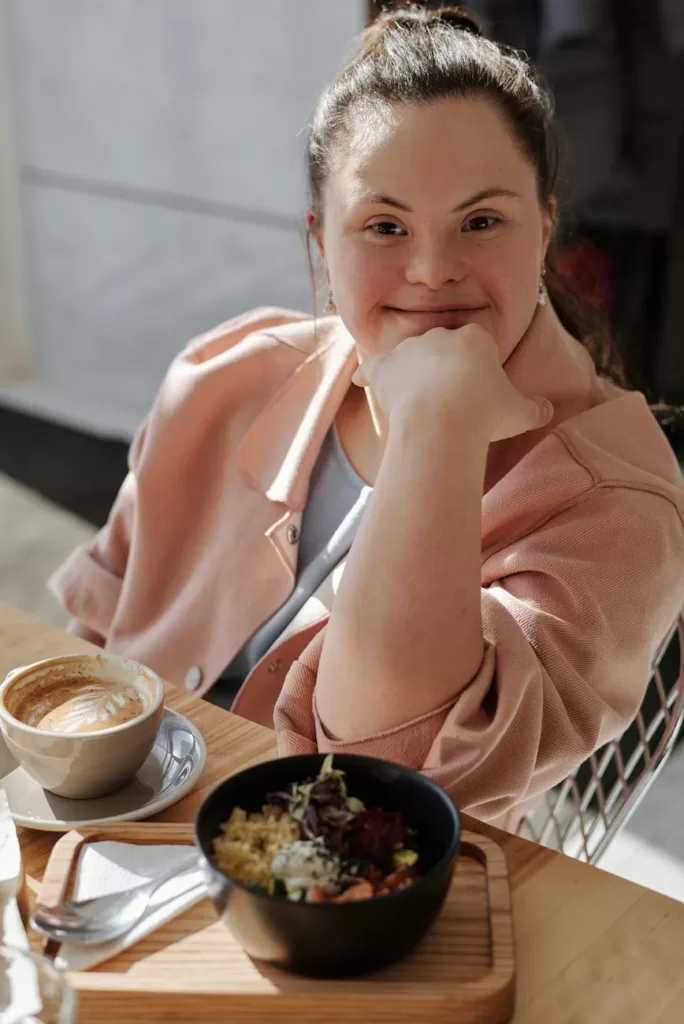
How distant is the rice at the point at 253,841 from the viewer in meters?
0.69

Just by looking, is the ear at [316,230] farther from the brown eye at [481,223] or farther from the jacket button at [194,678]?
the jacket button at [194,678]

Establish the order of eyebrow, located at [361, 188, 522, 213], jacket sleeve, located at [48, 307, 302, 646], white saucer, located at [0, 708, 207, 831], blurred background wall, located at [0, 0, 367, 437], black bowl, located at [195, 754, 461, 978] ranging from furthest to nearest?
blurred background wall, located at [0, 0, 367, 437] < jacket sleeve, located at [48, 307, 302, 646] < eyebrow, located at [361, 188, 522, 213] < white saucer, located at [0, 708, 207, 831] < black bowl, located at [195, 754, 461, 978]

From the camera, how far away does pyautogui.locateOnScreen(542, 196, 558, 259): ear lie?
4.03 feet

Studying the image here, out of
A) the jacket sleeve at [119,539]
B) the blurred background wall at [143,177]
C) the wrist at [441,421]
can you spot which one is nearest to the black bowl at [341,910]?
the wrist at [441,421]

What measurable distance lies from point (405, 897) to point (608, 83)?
222 cm

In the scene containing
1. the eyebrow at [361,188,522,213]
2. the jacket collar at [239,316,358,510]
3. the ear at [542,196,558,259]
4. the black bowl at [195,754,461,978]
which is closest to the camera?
the black bowl at [195,754,461,978]

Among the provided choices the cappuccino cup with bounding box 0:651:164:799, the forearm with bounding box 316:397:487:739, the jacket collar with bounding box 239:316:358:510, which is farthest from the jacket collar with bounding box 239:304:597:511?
the cappuccino cup with bounding box 0:651:164:799

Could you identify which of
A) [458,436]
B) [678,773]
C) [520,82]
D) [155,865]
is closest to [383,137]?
[520,82]

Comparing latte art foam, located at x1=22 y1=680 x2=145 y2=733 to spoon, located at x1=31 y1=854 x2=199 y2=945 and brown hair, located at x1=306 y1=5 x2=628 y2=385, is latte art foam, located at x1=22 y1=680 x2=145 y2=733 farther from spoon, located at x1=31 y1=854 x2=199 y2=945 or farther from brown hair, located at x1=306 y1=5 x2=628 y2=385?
brown hair, located at x1=306 y1=5 x2=628 y2=385

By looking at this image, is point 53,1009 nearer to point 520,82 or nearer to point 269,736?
point 269,736

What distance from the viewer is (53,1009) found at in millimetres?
572

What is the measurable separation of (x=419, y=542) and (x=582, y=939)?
301 mm

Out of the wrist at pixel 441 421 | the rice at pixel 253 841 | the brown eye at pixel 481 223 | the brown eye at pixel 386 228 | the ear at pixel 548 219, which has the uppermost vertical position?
the brown eye at pixel 481 223

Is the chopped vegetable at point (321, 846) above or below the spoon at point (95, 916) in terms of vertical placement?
above
